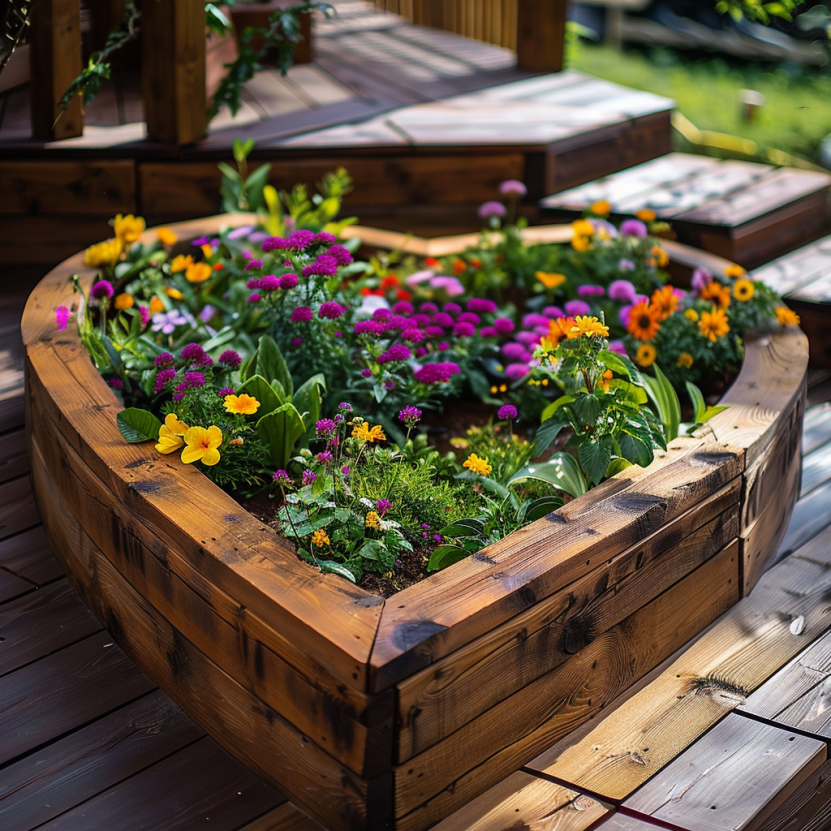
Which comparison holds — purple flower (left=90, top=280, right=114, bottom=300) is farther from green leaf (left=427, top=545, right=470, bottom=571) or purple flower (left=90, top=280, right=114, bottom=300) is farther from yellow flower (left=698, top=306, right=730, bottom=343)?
yellow flower (left=698, top=306, right=730, bottom=343)

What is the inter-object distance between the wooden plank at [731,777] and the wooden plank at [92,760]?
80 centimetres

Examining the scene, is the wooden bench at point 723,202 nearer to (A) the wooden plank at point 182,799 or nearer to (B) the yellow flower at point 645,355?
(B) the yellow flower at point 645,355

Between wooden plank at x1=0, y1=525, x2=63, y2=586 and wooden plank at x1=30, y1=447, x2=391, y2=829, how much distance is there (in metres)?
0.06

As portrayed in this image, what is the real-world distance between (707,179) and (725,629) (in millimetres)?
2385

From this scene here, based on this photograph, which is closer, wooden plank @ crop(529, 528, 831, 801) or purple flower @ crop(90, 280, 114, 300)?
wooden plank @ crop(529, 528, 831, 801)

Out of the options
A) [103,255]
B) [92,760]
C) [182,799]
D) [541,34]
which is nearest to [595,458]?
[182,799]

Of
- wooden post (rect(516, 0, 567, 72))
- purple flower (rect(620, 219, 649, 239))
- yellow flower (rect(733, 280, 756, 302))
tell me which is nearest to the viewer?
yellow flower (rect(733, 280, 756, 302))

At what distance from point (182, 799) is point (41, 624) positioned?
566 millimetres

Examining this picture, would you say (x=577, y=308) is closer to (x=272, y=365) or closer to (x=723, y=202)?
(x=272, y=365)

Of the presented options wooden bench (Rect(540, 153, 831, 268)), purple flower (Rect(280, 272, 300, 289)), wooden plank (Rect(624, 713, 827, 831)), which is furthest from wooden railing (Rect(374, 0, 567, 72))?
wooden plank (Rect(624, 713, 827, 831))

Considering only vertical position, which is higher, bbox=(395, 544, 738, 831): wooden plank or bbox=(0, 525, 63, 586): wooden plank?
bbox=(395, 544, 738, 831): wooden plank

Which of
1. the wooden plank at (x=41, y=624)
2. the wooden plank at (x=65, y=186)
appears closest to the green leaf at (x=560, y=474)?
the wooden plank at (x=41, y=624)

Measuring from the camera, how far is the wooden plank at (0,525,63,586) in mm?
1933

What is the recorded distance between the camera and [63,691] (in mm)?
1647
